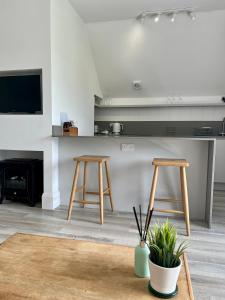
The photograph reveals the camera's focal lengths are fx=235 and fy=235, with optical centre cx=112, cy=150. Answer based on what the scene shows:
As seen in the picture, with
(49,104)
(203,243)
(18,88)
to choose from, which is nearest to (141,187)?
(203,243)

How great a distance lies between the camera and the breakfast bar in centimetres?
271

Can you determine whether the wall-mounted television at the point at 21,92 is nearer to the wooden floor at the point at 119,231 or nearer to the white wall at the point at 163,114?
the wooden floor at the point at 119,231

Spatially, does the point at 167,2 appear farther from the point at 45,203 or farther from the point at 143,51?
the point at 45,203

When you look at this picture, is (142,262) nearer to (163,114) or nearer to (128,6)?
(128,6)

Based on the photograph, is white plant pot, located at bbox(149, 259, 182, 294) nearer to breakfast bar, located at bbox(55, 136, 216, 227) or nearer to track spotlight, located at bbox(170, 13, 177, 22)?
breakfast bar, located at bbox(55, 136, 216, 227)

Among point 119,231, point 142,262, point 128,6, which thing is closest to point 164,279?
point 142,262

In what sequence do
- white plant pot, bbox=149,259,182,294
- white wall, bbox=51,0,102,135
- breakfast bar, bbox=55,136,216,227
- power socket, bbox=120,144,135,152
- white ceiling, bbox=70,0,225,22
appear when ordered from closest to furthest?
white plant pot, bbox=149,259,182,294
breakfast bar, bbox=55,136,216,227
power socket, bbox=120,144,135,152
white wall, bbox=51,0,102,135
white ceiling, bbox=70,0,225,22

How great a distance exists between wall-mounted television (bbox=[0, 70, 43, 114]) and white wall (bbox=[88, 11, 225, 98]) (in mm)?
1641

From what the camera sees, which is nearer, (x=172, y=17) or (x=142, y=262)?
(x=142, y=262)

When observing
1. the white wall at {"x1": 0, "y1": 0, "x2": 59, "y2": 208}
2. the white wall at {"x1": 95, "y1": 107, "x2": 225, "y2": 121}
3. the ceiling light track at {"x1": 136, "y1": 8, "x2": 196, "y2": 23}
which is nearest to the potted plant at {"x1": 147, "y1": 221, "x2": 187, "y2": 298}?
the white wall at {"x1": 0, "y1": 0, "x2": 59, "y2": 208}

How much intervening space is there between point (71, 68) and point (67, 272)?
10.1ft

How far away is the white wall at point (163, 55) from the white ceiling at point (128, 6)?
206mm

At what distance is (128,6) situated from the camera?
11.1 ft

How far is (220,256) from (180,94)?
3533 mm
